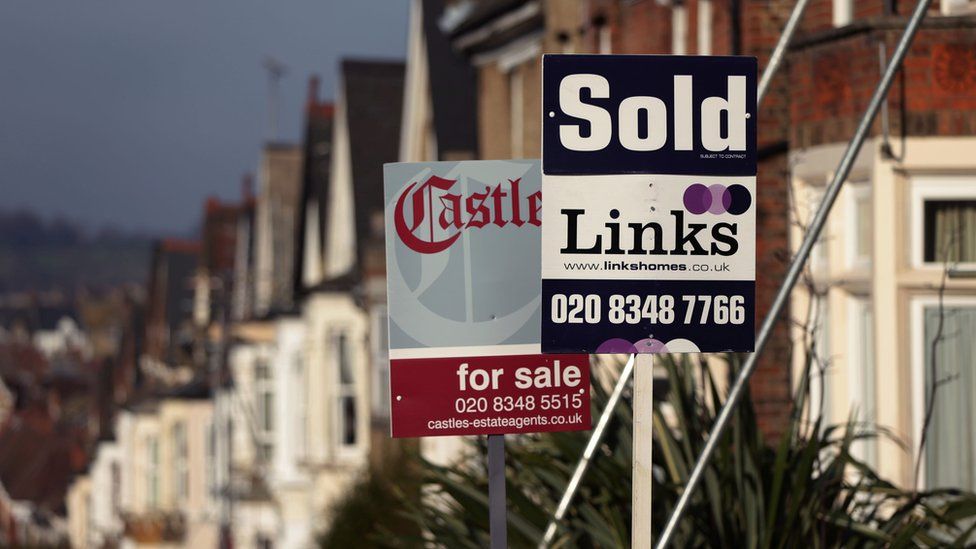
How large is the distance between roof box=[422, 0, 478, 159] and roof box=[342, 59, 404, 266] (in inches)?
126

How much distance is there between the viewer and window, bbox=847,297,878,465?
10266mm

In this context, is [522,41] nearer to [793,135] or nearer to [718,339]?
[793,135]

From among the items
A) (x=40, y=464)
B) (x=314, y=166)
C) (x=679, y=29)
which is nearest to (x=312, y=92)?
(x=314, y=166)

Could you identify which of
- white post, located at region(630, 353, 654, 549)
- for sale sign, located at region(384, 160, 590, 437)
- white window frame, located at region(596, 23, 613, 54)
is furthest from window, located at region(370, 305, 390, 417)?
white post, located at region(630, 353, 654, 549)

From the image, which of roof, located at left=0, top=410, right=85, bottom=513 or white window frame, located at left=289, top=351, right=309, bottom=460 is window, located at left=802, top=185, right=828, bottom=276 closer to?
white window frame, located at left=289, top=351, right=309, bottom=460

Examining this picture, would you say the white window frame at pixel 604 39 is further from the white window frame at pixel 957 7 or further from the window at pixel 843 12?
the white window frame at pixel 957 7

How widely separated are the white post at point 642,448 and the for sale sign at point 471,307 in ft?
1.73

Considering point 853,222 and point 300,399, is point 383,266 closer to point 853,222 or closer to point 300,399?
point 300,399

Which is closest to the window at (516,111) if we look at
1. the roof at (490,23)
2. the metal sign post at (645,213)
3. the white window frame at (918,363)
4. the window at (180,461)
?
the roof at (490,23)

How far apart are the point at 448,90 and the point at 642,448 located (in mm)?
18847

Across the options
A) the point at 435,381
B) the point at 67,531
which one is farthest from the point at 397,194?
the point at 67,531

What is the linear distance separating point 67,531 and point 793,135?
201 feet

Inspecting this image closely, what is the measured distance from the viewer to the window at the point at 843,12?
35.2ft

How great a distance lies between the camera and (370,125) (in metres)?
29.1
